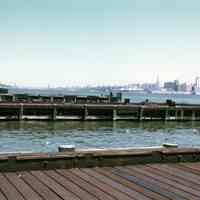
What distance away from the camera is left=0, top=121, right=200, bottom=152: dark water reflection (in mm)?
27203

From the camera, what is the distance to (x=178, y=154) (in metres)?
10.2

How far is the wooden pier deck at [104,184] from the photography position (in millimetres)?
6975

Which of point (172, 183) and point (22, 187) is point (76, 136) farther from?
point (22, 187)

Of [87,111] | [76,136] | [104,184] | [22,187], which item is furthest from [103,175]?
[87,111]

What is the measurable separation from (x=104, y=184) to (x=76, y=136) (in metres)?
25.2

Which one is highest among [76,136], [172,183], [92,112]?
[172,183]

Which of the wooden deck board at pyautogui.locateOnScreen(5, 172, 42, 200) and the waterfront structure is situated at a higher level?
the wooden deck board at pyautogui.locateOnScreen(5, 172, 42, 200)

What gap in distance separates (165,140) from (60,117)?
656 inches

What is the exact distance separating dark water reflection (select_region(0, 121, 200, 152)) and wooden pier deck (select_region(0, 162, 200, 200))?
15.7 metres

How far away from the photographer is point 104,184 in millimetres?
7777

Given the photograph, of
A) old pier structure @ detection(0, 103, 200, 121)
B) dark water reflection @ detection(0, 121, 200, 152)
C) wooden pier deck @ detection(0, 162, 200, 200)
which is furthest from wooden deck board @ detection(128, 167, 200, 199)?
old pier structure @ detection(0, 103, 200, 121)

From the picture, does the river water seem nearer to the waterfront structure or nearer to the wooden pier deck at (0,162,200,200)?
the waterfront structure

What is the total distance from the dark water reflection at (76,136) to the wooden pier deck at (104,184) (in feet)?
51.4

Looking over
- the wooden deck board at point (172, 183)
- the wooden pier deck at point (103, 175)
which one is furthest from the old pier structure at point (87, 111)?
the wooden deck board at point (172, 183)
